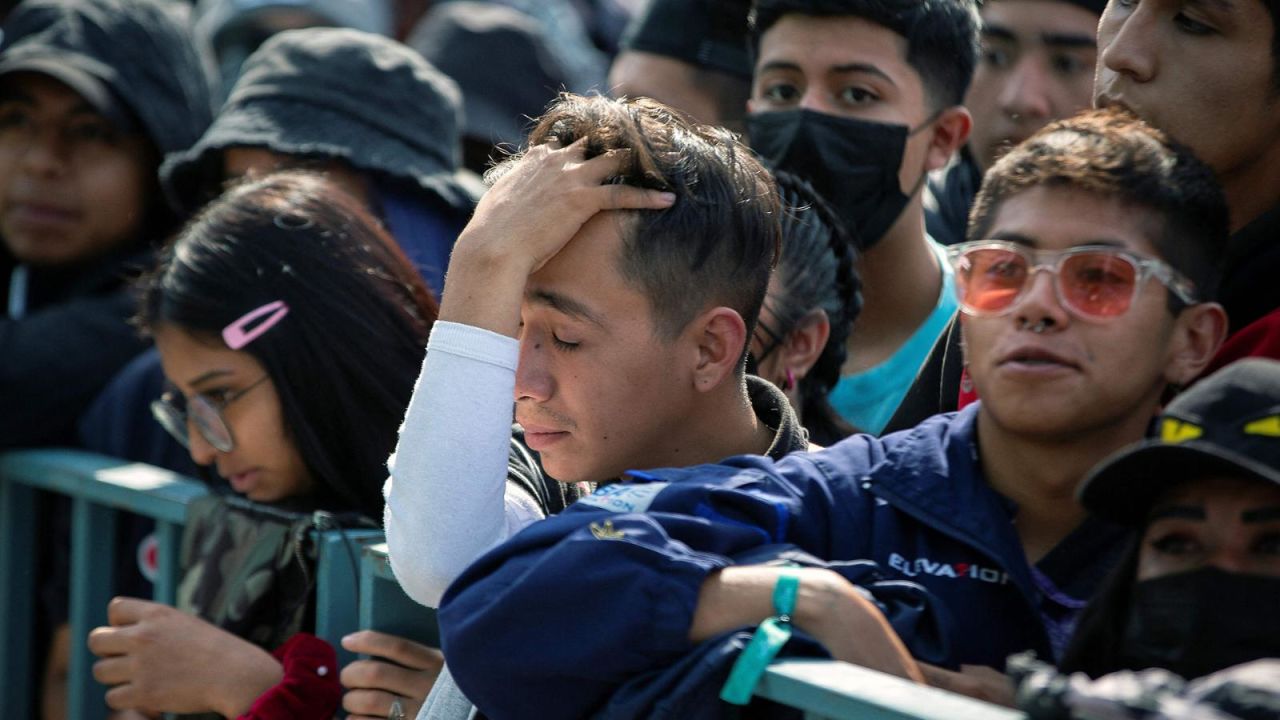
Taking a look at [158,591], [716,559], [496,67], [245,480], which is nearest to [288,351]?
[245,480]

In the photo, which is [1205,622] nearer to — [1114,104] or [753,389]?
[753,389]

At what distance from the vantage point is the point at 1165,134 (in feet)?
8.44

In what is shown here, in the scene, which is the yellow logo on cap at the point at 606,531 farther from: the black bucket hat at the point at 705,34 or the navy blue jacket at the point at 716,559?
the black bucket hat at the point at 705,34

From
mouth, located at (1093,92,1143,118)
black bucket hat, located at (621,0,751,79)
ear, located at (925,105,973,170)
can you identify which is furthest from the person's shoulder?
black bucket hat, located at (621,0,751,79)

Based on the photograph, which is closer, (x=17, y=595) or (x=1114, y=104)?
(x=1114, y=104)

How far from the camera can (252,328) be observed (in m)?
3.40

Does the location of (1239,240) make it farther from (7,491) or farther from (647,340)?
(7,491)

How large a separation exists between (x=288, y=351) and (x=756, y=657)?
5.53 ft

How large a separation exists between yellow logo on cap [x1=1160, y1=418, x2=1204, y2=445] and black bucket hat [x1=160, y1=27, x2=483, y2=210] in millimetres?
2885

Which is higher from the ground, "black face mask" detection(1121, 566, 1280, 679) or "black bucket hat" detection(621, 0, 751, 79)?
"black bucket hat" detection(621, 0, 751, 79)

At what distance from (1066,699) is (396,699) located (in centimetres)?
141

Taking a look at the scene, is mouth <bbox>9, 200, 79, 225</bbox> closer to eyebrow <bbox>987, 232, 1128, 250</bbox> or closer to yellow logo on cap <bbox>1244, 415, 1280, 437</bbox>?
eyebrow <bbox>987, 232, 1128, 250</bbox>

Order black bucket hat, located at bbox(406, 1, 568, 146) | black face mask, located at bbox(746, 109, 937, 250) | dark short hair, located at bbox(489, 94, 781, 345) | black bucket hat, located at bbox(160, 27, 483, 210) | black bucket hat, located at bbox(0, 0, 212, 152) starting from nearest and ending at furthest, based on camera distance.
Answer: dark short hair, located at bbox(489, 94, 781, 345) → black face mask, located at bbox(746, 109, 937, 250) → black bucket hat, located at bbox(160, 27, 483, 210) → black bucket hat, located at bbox(0, 0, 212, 152) → black bucket hat, located at bbox(406, 1, 568, 146)

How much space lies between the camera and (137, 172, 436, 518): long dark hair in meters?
3.40
